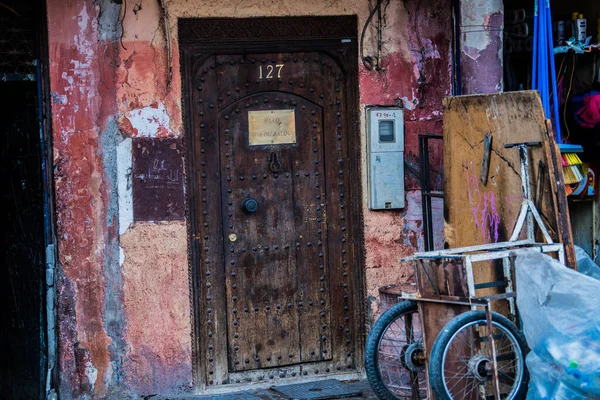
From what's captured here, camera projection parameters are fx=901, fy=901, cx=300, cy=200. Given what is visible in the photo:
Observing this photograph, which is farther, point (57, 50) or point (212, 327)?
point (212, 327)

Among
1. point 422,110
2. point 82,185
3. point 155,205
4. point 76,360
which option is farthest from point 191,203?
point 422,110

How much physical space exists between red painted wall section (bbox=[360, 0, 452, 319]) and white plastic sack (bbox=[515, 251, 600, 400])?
2.04 m

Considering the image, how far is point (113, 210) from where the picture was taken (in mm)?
6488

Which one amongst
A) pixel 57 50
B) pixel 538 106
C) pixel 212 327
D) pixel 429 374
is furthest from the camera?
pixel 212 327

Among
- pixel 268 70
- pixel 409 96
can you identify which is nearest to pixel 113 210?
pixel 268 70

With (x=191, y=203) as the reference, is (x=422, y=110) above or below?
above

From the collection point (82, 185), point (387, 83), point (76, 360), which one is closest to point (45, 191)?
point (82, 185)

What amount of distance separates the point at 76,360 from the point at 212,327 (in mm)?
1016

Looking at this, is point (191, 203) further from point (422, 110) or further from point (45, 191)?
point (422, 110)

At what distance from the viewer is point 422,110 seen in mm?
7004

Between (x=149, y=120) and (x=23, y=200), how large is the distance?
3.84ft

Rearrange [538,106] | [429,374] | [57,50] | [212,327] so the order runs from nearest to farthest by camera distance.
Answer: [429,374] → [538,106] → [57,50] → [212,327]

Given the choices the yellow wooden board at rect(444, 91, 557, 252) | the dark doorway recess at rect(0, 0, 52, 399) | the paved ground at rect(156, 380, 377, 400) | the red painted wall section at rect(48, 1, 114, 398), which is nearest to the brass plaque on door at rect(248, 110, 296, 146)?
the red painted wall section at rect(48, 1, 114, 398)

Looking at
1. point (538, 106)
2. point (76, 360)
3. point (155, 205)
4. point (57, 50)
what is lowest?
point (76, 360)
